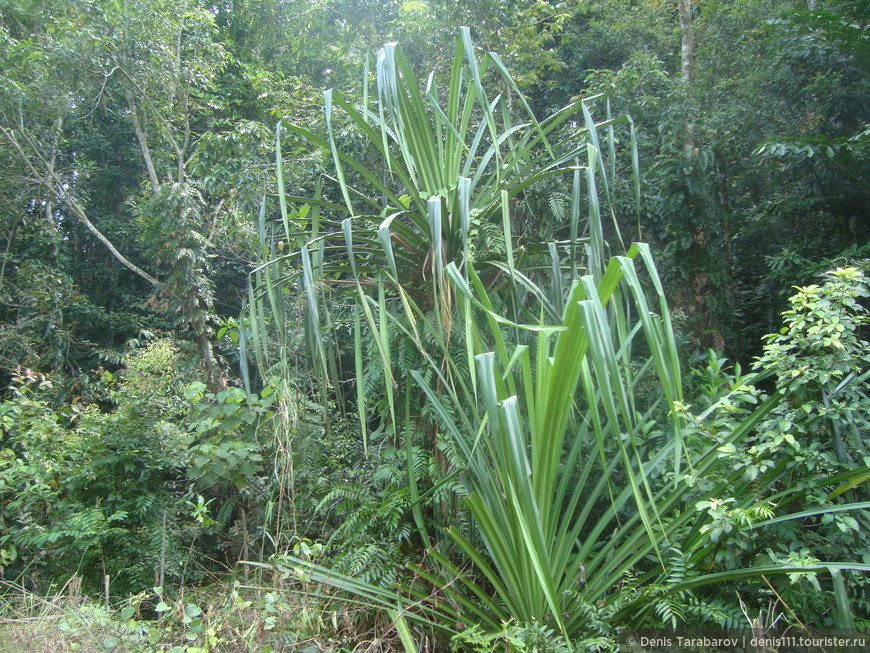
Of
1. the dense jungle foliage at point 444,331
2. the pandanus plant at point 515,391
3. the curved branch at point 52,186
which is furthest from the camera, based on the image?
the curved branch at point 52,186

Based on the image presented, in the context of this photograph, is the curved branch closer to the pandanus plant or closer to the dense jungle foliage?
the dense jungle foliage

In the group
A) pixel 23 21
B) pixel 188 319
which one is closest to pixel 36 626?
pixel 188 319

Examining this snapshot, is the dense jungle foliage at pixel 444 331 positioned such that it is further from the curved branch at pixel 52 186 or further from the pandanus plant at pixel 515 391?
the curved branch at pixel 52 186

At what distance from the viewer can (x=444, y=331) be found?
5.91ft

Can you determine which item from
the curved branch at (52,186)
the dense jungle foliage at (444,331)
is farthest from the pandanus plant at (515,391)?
the curved branch at (52,186)

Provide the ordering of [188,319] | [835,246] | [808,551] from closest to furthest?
[808,551] < [835,246] < [188,319]

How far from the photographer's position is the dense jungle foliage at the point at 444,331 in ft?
5.19

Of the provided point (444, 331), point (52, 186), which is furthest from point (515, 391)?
point (52, 186)

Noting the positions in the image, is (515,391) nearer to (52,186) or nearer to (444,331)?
(444,331)

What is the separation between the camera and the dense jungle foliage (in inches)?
62.3

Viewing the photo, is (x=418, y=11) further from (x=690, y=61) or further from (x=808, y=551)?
(x=808, y=551)

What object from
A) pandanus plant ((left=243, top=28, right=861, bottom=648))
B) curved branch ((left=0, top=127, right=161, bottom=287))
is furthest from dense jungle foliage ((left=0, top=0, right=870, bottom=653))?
curved branch ((left=0, top=127, right=161, bottom=287))

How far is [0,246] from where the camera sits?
22.8 ft

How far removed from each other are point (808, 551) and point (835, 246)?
9.27 feet
